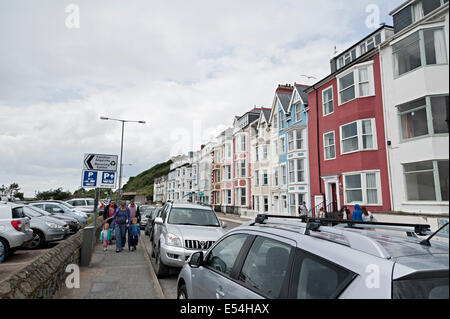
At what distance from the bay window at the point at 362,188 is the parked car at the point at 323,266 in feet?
52.3

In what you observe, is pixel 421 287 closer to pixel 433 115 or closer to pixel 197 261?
pixel 433 115

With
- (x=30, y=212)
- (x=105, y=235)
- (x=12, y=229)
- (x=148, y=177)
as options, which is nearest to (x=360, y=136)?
(x=105, y=235)

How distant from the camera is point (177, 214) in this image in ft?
29.1

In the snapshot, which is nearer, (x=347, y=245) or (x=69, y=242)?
(x=347, y=245)

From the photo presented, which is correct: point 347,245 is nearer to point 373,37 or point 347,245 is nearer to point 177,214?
point 177,214

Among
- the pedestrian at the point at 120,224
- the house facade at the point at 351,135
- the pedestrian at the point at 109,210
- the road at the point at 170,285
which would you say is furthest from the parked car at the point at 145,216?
the house facade at the point at 351,135

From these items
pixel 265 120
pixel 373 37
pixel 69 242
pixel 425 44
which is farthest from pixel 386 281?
pixel 265 120

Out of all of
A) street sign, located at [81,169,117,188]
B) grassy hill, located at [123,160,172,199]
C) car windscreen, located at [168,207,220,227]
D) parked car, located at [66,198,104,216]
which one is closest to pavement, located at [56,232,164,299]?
car windscreen, located at [168,207,220,227]

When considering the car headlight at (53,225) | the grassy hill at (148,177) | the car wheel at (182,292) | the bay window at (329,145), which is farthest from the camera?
the grassy hill at (148,177)

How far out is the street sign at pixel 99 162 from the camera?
962cm

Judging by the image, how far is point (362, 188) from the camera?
58.3 feet

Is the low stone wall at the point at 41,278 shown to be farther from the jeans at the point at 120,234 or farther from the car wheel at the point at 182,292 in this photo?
the jeans at the point at 120,234

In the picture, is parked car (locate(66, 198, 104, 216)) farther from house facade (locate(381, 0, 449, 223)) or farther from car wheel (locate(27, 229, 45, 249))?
house facade (locate(381, 0, 449, 223))

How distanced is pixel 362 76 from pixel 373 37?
389 centimetres
